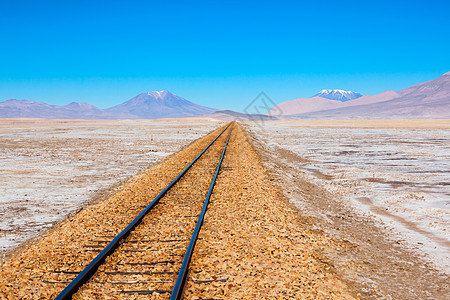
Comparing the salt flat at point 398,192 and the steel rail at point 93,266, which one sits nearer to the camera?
the steel rail at point 93,266

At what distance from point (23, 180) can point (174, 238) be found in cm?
1088

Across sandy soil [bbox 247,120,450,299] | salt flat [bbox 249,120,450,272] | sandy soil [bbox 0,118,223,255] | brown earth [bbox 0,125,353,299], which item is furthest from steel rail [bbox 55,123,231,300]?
salt flat [bbox 249,120,450,272]

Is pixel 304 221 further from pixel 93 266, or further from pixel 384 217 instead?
pixel 93 266

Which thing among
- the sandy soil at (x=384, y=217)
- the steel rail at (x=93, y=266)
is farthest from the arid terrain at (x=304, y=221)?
the steel rail at (x=93, y=266)

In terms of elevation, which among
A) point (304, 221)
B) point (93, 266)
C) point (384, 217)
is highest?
point (93, 266)

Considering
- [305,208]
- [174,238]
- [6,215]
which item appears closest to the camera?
[174,238]

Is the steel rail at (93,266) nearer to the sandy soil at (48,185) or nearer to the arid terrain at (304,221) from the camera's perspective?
the arid terrain at (304,221)

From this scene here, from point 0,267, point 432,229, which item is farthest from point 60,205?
point 432,229

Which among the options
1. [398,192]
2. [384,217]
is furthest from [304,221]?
[398,192]

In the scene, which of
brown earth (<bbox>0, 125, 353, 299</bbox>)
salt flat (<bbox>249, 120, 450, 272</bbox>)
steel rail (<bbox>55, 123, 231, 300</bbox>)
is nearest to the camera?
steel rail (<bbox>55, 123, 231, 300</bbox>)

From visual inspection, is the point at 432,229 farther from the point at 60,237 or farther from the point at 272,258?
the point at 60,237

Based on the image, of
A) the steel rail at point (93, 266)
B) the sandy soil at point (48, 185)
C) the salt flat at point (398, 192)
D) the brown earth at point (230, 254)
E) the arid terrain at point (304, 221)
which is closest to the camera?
the steel rail at point (93, 266)

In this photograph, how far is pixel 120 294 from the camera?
4.98 metres

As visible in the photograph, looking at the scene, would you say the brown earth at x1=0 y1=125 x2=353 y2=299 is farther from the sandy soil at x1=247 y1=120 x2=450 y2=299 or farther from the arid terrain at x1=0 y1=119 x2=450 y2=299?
the sandy soil at x1=247 y1=120 x2=450 y2=299
